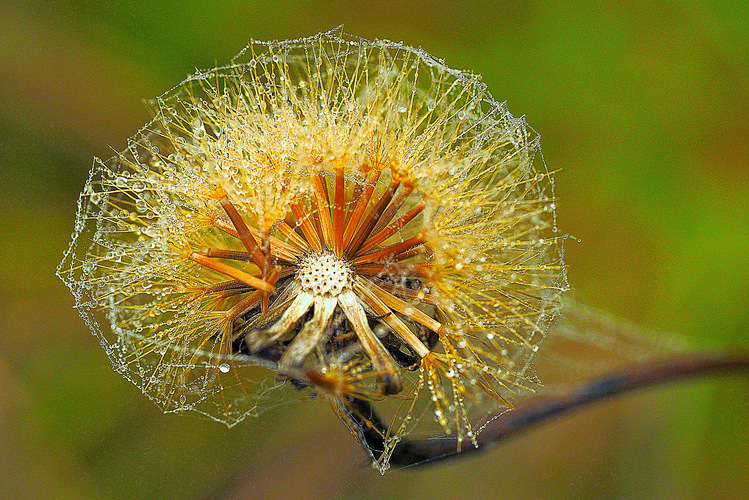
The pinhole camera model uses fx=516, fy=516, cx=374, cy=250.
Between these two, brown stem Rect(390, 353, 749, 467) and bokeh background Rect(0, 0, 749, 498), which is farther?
bokeh background Rect(0, 0, 749, 498)

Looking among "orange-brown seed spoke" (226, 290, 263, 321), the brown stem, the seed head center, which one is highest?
"orange-brown seed spoke" (226, 290, 263, 321)

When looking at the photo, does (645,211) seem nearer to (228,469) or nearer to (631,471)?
(631,471)

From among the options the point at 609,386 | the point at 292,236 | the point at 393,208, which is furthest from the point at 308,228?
the point at 609,386

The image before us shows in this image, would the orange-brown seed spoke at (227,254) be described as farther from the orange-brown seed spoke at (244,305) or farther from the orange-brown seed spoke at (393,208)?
the orange-brown seed spoke at (393,208)

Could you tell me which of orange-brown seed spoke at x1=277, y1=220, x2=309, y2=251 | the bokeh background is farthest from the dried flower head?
the bokeh background

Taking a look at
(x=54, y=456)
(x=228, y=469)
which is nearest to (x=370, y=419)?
(x=228, y=469)

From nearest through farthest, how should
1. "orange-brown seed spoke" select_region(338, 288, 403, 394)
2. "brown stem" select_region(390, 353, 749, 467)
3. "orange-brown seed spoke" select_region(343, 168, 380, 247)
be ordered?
"orange-brown seed spoke" select_region(338, 288, 403, 394)
"orange-brown seed spoke" select_region(343, 168, 380, 247)
"brown stem" select_region(390, 353, 749, 467)

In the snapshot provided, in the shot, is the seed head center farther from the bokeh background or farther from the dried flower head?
the bokeh background

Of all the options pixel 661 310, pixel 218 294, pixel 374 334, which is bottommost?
pixel 661 310

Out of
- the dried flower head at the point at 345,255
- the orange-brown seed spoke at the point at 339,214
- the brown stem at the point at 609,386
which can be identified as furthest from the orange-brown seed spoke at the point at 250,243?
the brown stem at the point at 609,386

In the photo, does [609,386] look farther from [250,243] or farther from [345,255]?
Answer: [250,243]
